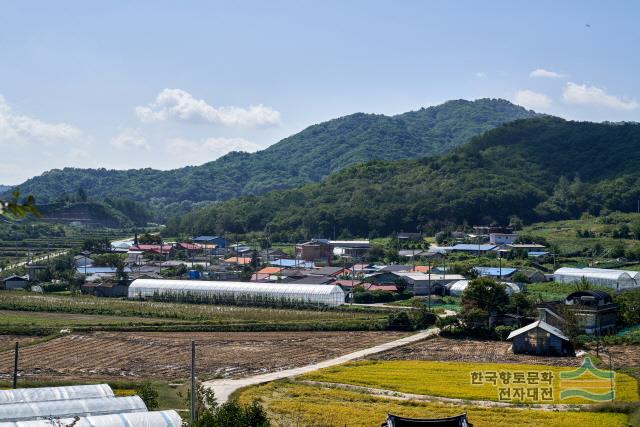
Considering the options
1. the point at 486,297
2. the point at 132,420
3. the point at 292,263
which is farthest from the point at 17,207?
the point at 292,263

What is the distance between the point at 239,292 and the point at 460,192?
45325mm

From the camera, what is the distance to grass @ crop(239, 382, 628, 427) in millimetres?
20156

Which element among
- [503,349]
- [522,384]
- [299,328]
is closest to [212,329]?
[299,328]

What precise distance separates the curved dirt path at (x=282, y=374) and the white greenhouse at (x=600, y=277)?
58.9 feet

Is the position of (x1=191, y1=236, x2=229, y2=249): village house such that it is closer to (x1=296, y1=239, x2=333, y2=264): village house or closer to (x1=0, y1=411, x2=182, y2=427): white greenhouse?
(x1=296, y1=239, x2=333, y2=264): village house

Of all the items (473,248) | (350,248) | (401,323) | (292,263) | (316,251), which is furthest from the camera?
(350,248)

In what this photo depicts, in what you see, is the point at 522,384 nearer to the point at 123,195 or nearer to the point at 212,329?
the point at 212,329

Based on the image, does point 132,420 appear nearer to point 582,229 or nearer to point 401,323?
point 401,323

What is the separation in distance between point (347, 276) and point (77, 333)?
74.9ft

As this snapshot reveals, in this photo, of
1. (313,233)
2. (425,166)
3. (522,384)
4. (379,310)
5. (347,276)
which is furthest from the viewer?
(425,166)

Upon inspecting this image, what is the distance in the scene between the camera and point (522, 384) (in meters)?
25.0

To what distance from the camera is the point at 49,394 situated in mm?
19953
